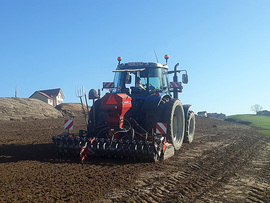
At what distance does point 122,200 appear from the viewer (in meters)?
3.81

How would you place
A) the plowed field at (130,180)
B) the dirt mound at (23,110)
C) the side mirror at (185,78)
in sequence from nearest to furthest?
1. the plowed field at (130,180)
2. the side mirror at (185,78)
3. the dirt mound at (23,110)

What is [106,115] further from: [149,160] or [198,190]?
[198,190]

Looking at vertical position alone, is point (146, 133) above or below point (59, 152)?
above

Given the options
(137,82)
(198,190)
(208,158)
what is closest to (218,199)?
(198,190)

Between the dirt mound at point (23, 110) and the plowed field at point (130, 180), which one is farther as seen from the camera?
the dirt mound at point (23, 110)

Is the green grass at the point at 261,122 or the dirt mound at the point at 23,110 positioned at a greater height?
the dirt mound at the point at 23,110

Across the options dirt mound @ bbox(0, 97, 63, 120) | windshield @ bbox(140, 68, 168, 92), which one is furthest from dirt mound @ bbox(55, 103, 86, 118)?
windshield @ bbox(140, 68, 168, 92)

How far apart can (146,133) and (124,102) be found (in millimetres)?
976

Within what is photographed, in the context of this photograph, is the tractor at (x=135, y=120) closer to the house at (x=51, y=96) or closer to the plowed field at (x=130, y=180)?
the plowed field at (x=130, y=180)

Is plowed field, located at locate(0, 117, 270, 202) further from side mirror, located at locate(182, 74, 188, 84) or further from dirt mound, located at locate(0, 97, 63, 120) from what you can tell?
dirt mound, located at locate(0, 97, 63, 120)

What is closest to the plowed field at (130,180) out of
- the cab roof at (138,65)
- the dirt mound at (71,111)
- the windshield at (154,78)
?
the windshield at (154,78)

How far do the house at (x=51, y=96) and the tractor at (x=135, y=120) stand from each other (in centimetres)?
4284

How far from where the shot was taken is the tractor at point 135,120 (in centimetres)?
629

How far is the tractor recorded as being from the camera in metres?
6.29
